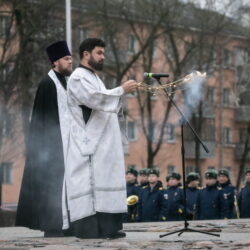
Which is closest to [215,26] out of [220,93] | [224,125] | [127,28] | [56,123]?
[127,28]

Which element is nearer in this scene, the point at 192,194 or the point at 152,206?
the point at 152,206

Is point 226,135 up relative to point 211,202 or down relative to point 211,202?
up

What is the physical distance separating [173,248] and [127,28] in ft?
94.5

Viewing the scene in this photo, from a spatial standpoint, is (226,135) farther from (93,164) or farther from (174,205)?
(93,164)

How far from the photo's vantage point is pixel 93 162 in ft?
34.3

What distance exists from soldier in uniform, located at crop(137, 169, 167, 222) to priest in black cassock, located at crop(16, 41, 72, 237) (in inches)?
257

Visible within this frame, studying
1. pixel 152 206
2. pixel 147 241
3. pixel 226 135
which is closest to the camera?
pixel 147 241

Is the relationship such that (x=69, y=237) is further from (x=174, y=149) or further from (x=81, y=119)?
(x=174, y=149)

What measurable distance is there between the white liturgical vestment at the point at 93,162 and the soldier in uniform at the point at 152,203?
279 inches

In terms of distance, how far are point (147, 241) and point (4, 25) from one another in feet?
66.6

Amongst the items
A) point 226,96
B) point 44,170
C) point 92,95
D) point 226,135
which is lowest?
point 44,170

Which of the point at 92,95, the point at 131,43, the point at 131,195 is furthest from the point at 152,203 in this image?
the point at 131,43

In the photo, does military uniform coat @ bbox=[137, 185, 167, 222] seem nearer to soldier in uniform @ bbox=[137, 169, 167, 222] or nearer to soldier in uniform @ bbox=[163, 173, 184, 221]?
soldier in uniform @ bbox=[137, 169, 167, 222]

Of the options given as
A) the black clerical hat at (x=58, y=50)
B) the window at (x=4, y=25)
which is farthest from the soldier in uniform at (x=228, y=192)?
the window at (x=4, y=25)
